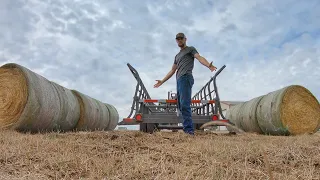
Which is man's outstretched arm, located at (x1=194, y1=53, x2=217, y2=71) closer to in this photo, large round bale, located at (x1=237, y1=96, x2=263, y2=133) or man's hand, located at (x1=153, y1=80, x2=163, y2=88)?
man's hand, located at (x1=153, y1=80, x2=163, y2=88)

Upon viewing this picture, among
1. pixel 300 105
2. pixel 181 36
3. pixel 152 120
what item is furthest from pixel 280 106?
pixel 181 36

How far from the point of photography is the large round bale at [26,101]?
6.34 m

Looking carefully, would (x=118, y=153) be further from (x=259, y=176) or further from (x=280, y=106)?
(x=280, y=106)

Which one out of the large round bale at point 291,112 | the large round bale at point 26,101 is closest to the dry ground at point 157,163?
the large round bale at point 26,101

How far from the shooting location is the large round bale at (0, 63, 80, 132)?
20.8 ft

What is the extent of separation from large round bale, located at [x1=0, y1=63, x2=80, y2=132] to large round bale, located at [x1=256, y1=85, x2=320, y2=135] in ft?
19.2

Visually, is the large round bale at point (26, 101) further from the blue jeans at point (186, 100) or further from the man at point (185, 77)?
the blue jeans at point (186, 100)

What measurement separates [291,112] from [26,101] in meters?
6.92

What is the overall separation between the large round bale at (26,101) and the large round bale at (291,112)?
5854 millimetres

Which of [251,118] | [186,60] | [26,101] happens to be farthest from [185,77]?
[251,118]

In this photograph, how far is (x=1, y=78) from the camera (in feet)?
22.8

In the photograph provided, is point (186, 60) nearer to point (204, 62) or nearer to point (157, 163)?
point (204, 62)

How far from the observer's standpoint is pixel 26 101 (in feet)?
20.9

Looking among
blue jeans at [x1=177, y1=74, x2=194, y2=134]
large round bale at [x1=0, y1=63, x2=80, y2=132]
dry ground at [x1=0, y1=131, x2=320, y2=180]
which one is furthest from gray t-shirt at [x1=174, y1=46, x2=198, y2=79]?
large round bale at [x1=0, y1=63, x2=80, y2=132]
